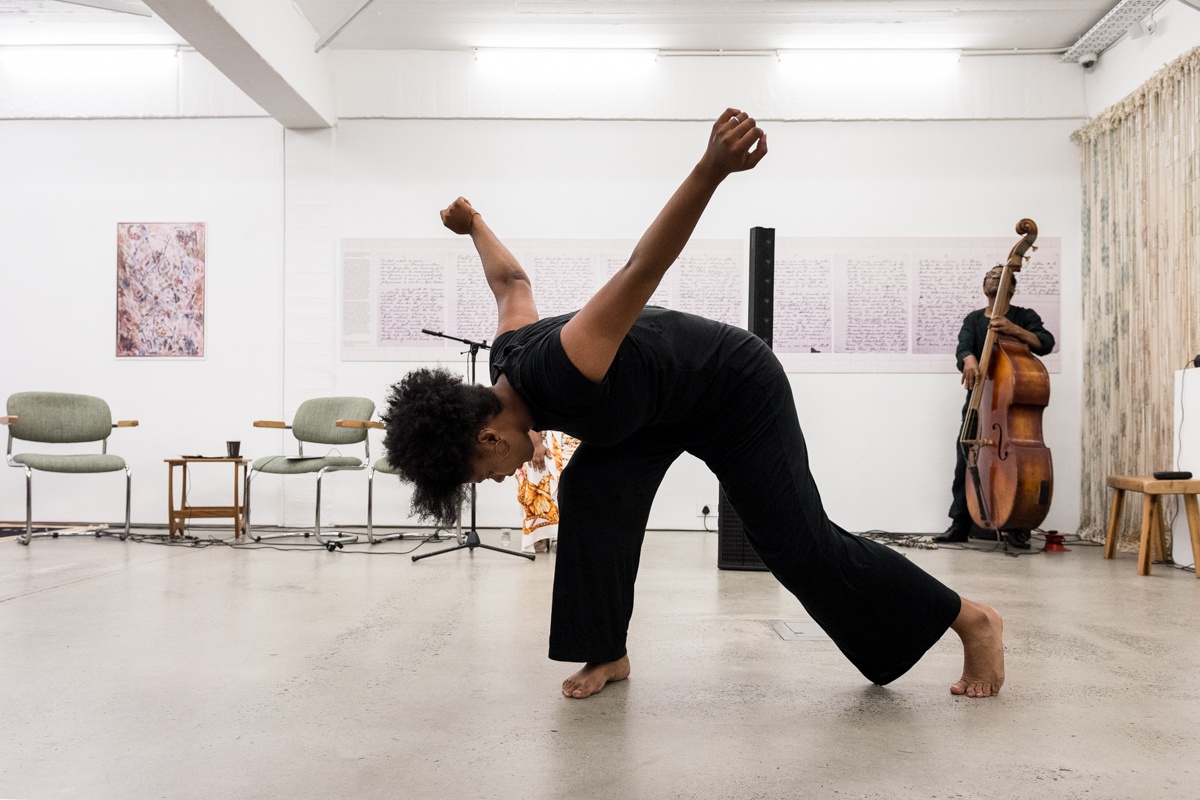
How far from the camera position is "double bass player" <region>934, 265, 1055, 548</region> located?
5344mm

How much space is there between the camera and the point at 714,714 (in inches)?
79.1

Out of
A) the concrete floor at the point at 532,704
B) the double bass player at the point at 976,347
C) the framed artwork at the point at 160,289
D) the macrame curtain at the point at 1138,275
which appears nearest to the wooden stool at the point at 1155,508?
the macrame curtain at the point at 1138,275

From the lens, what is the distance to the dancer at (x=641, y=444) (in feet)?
5.44

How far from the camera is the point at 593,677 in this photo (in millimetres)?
2189

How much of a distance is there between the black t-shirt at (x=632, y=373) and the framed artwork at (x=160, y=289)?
534 cm

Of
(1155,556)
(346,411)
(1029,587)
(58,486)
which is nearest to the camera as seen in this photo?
(1029,587)

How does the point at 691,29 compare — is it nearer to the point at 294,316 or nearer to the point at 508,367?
the point at 294,316

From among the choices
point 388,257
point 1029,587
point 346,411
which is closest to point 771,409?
point 1029,587

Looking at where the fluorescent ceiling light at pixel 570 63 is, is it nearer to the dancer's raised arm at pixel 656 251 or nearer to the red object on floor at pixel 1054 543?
the red object on floor at pixel 1054 543

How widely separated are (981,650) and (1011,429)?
2.99 meters

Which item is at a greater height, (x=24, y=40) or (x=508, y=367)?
(x=24, y=40)

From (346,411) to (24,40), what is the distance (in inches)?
145

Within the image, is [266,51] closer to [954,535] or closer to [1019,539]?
[954,535]

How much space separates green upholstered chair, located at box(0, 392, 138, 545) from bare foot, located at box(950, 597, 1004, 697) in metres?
5.12
